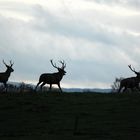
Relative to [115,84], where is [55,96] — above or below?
below

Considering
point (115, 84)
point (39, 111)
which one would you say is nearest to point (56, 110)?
point (39, 111)

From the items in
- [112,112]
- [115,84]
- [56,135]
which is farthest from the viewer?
[115,84]

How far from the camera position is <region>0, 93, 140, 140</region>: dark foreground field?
106 ft

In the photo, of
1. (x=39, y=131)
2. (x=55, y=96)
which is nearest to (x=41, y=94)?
(x=55, y=96)

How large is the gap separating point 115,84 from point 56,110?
10809 centimetres

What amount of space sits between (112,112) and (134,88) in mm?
17035

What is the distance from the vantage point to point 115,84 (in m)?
149

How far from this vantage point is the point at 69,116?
39.0 m

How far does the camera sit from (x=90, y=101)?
1783 inches

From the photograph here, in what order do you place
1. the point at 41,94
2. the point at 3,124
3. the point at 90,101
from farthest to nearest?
1. the point at 41,94
2. the point at 90,101
3. the point at 3,124

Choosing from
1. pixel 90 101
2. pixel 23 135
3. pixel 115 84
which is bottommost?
pixel 23 135

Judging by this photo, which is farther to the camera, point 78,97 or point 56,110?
point 78,97

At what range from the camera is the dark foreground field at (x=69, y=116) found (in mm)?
32344

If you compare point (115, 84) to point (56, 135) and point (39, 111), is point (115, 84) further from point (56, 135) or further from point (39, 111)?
point (56, 135)
